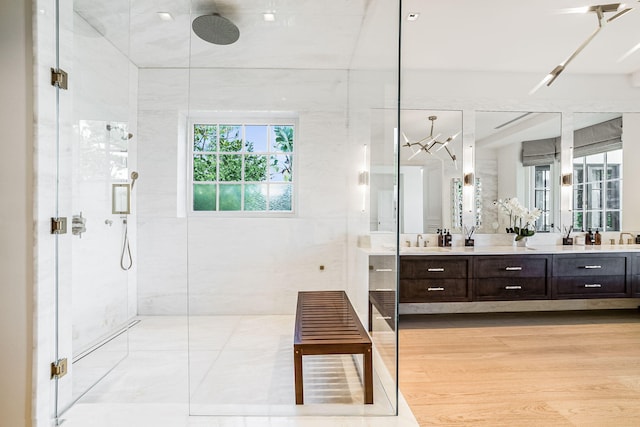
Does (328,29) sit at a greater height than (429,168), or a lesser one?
greater

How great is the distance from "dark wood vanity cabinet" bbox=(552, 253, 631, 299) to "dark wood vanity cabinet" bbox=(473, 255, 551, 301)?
14 centimetres

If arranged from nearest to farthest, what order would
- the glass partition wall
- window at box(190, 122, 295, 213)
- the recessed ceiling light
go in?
the glass partition wall, window at box(190, 122, 295, 213), the recessed ceiling light

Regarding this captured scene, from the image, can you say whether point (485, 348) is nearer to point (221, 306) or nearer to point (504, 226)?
point (504, 226)

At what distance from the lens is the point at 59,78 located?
67.3 inches

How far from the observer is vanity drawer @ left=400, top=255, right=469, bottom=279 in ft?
10.4

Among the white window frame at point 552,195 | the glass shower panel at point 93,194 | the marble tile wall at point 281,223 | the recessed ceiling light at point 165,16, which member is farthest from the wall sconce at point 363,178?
the white window frame at point 552,195

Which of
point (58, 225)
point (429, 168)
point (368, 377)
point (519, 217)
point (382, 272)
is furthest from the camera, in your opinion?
point (519, 217)

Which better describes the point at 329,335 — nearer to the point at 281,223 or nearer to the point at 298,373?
the point at 298,373

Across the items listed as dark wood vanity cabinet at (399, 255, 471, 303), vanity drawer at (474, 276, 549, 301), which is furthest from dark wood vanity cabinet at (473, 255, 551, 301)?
dark wood vanity cabinet at (399, 255, 471, 303)

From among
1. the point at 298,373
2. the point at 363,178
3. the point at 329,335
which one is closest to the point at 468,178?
the point at 363,178

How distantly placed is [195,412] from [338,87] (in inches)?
91.8

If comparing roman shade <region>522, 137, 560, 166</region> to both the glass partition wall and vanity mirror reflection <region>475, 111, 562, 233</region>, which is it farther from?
the glass partition wall

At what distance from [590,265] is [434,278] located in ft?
5.22

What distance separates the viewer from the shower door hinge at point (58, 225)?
5.51 feet
